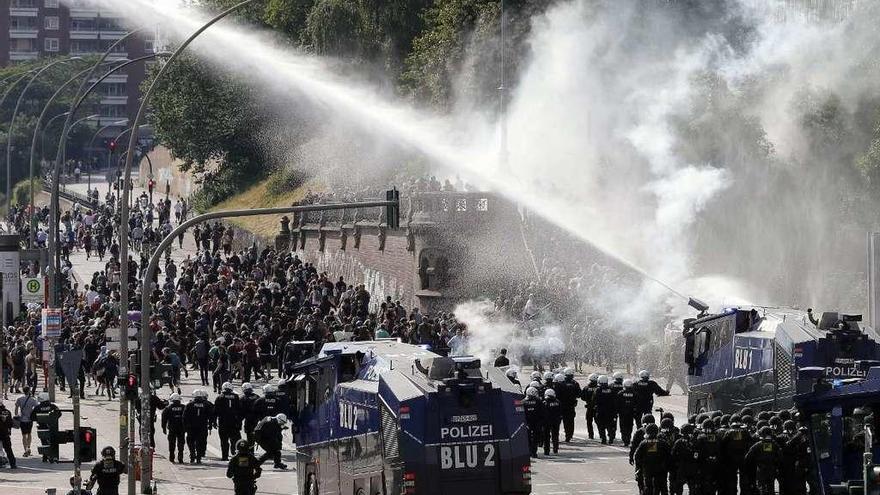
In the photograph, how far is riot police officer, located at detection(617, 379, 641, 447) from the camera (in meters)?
38.0

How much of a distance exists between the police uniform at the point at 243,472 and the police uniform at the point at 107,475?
5.83ft

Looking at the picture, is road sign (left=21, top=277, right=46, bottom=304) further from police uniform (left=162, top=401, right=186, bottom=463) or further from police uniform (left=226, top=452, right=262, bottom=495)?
police uniform (left=226, top=452, right=262, bottom=495)

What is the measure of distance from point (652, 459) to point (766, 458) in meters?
1.92

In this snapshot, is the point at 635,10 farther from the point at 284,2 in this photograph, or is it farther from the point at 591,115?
the point at 284,2

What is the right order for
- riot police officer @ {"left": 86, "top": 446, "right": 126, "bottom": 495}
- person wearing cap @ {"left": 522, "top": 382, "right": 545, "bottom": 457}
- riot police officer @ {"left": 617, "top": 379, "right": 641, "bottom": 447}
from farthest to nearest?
riot police officer @ {"left": 617, "top": 379, "right": 641, "bottom": 447} → person wearing cap @ {"left": 522, "top": 382, "right": 545, "bottom": 457} → riot police officer @ {"left": 86, "top": 446, "right": 126, "bottom": 495}

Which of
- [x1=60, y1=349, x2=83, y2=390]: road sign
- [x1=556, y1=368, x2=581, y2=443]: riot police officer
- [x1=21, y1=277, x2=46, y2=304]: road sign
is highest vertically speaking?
[x1=21, y1=277, x2=46, y2=304]: road sign

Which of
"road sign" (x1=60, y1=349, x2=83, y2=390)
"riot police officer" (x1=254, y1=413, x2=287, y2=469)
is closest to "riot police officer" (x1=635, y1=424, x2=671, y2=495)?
"riot police officer" (x1=254, y1=413, x2=287, y2=469)

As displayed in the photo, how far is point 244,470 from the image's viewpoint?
29594mm

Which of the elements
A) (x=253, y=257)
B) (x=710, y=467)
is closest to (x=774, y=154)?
(x=253, y=257)

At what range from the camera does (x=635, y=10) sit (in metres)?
71.4

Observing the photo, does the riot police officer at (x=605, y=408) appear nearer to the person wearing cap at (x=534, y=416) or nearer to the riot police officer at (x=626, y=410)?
the riot police officer at (x=626, y=410)

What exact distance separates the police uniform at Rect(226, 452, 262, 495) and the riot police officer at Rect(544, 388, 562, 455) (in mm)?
8886

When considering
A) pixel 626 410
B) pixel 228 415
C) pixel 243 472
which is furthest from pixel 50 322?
pixel 243 472

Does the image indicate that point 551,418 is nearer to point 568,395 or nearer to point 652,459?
point 568,395
